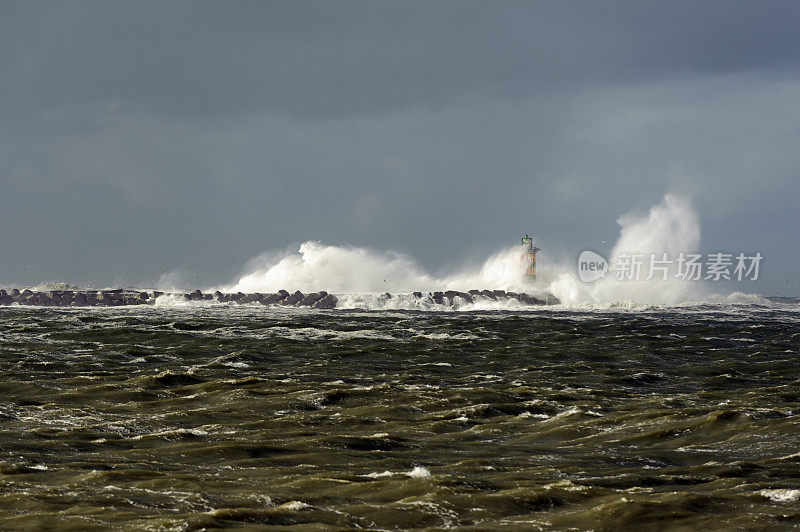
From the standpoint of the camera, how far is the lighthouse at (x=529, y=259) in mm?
92688

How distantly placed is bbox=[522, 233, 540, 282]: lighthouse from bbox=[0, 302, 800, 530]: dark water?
66.2m

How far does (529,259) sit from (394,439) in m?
82.0

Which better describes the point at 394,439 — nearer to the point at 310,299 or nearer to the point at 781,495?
the point at 781,495

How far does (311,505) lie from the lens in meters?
8.42

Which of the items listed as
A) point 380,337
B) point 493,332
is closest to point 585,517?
point 380,337

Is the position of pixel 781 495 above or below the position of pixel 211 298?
below

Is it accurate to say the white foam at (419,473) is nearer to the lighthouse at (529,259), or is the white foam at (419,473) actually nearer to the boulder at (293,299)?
the boulder at (293,299)

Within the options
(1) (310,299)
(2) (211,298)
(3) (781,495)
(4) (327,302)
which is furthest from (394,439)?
(2) (211,298)

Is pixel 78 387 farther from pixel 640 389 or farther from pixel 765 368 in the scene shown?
pixel 765 368

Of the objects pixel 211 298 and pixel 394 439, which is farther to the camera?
pixel 211 298

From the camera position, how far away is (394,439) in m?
12.2

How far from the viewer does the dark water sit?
830 centimetres

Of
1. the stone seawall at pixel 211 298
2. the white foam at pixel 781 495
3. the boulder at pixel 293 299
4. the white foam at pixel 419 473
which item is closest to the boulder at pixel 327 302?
the stone seawall at pixel 211 298

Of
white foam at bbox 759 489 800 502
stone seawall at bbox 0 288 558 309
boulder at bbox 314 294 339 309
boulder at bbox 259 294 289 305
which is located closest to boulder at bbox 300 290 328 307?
stone seawall at bbox 0 288 558 309
